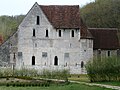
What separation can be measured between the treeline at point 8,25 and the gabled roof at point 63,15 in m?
50.3

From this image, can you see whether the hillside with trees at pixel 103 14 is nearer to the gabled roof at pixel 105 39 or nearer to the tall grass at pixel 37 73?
the gabled roof at pixel 105 39

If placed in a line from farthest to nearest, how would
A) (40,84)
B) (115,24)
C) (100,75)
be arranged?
(115,24) < (100,75) < (40,84)

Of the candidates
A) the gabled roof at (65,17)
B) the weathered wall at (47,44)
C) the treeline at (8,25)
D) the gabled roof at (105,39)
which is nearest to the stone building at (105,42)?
the gabled roof at (105,39)

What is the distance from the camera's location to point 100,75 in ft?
172

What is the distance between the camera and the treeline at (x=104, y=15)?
100 m

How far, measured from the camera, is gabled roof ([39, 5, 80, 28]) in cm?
7550

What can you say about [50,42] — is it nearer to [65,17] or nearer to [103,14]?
[65,17]

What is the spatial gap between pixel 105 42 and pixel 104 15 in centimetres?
2346

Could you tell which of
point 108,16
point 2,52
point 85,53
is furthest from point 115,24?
point 2,52

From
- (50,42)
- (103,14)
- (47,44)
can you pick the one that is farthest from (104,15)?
(47,44)

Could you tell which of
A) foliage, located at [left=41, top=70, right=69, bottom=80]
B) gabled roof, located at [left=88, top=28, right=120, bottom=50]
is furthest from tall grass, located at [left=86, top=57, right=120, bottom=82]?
gabled roof, located at [left=88, top=28, right=120, bottom=50]

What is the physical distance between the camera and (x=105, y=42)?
79.2 m

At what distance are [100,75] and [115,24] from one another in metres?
49.0

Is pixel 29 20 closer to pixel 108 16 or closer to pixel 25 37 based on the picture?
pixel 25 37
